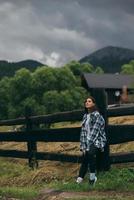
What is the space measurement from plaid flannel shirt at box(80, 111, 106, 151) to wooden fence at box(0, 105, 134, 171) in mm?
532

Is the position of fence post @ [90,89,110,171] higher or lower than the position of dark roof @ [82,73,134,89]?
lower

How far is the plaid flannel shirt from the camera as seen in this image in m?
11.0

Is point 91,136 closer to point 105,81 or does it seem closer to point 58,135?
point 58,135

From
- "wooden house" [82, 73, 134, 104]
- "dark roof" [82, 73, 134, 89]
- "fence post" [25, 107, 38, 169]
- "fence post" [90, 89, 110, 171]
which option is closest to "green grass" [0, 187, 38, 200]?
"fence post" [90, 89, 110, 171]

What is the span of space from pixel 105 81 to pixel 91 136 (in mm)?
65751

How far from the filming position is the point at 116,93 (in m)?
72.3

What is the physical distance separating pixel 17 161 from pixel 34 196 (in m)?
5.47

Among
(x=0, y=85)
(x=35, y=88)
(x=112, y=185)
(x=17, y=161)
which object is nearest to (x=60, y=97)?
(x=35, y=88)

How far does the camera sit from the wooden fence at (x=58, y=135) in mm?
11516

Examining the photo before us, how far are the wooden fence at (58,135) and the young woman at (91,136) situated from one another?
0.51 metres

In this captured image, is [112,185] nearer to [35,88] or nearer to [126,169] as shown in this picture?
[126,169]

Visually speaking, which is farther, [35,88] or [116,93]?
[35,88]

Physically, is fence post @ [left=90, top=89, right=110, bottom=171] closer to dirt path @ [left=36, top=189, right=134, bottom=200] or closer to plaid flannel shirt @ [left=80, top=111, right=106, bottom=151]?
plaid flannel shirt @ [left=80, top=111, right=106, bottom=151]

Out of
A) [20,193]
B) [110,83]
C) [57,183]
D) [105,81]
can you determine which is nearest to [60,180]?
[57,183]
